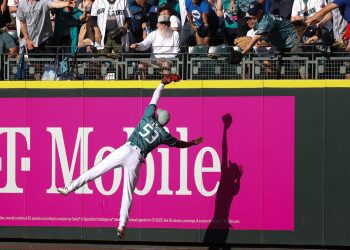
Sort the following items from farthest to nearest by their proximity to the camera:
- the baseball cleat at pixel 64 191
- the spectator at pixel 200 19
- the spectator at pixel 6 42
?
the spectator at pixel 6 42, the spectator at pixel 200 19, the baseball cleat at pixel 64 191

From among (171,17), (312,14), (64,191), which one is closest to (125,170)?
(64,191)

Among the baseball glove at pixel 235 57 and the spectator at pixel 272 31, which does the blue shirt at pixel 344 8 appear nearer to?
the spectator at pixel 272 31

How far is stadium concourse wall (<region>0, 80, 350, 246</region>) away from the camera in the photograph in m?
17.0

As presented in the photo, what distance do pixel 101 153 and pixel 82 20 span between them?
2.71m

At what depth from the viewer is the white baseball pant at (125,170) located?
16.4 metres

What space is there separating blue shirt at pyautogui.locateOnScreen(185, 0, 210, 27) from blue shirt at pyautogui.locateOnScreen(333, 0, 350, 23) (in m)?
2.40

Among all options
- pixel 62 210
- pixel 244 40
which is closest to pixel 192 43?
pixel 244 40

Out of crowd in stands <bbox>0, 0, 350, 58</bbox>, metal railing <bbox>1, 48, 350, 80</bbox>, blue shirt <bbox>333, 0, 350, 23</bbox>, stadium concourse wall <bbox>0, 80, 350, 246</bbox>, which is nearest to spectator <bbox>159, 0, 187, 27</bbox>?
crowd in stands <bbox>0, 0, 350, 58</bbox>

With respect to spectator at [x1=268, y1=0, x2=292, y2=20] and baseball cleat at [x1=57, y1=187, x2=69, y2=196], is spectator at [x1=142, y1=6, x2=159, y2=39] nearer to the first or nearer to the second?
spectator at [x1=268, y1=0, x2=292, y2=20]

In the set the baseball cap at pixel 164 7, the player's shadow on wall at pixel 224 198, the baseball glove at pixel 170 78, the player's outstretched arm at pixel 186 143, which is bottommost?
the player's shadow on wall at pixel 224 198

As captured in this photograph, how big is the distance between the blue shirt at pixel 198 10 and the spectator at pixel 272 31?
1.03 meters

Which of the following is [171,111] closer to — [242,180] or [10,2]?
[242,180]

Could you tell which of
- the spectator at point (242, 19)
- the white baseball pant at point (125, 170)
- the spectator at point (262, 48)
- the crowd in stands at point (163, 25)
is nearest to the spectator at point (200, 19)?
the crowd in stands at point (163, 25)

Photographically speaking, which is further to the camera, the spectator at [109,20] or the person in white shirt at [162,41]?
the spectator at [109,20]
